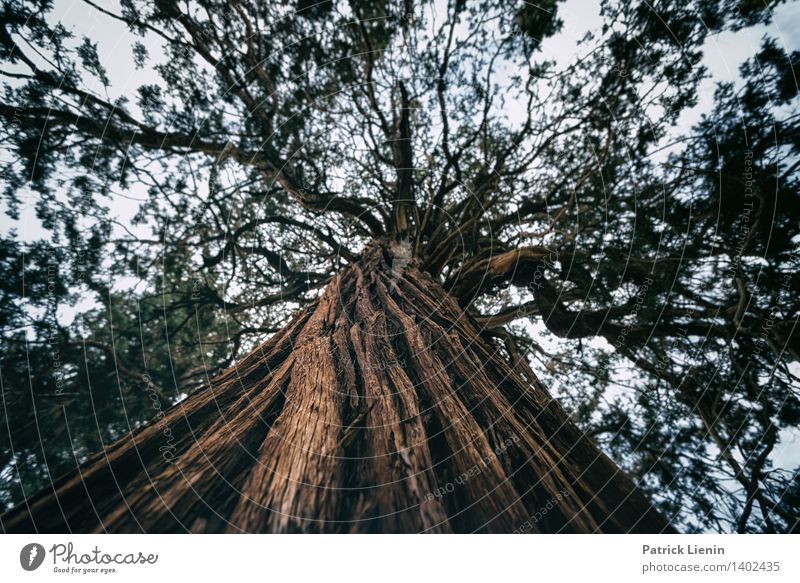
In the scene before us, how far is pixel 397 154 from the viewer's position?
188 cm

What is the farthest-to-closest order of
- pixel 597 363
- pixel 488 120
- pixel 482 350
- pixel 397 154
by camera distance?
pixel 397 154 → pixel 488 120 → pixel 597 363 → pixel 482 350

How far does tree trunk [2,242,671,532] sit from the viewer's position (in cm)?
67

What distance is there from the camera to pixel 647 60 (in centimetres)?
132

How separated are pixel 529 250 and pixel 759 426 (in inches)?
43.8

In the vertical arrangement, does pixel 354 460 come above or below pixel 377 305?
below

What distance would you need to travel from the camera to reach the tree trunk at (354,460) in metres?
0.67

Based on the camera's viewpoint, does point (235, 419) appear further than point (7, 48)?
No

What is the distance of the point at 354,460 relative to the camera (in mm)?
770

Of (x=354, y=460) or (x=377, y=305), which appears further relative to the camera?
(x=377, y=305)

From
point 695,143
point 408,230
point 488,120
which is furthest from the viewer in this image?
point 408,230
